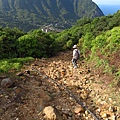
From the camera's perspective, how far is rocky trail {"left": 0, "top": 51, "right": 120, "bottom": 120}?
4.73 metres

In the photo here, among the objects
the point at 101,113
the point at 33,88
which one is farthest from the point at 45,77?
the point at 101,113

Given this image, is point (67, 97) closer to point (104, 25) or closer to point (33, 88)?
point (33, 88)

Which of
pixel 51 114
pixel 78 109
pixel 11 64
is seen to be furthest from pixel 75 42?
pixel 51 114

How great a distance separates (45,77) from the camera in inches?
281

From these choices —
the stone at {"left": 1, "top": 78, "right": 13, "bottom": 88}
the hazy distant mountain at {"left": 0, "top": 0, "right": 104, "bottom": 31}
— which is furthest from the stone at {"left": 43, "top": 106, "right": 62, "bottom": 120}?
the hazy distant mountain at {"left": 0, "top": 0, "right": 104, "bottom": 31}

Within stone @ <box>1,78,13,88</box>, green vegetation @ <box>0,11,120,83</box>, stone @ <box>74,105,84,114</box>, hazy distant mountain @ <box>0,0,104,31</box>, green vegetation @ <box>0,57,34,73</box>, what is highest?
hazy distant mountain @ <box>0,0,104,31</box>

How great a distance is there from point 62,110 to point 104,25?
28.5ft

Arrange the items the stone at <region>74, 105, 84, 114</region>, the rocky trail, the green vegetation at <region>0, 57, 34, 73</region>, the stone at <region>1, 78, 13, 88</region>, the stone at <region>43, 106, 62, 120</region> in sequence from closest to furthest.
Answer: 1. the stone at <region>43, 106, 62, 120</region>
2. the rocky trail
3. the stone at <region>74, 105, 84, 114</region>
4. the stone at <region>1, 78, 13, 88</region>
5. the green vegetation at <region>0, 57, 34, 73</region>

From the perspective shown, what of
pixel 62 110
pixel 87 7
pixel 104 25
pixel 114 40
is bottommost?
pixel 62 110

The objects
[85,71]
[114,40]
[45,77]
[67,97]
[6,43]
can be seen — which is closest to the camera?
[67,97]

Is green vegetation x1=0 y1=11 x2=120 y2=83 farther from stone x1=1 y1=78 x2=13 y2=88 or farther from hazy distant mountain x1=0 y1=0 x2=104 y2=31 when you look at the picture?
hazy distant mountain x1=0 y1=0 x2=104 y2=31

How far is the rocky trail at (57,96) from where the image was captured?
473 centimetres

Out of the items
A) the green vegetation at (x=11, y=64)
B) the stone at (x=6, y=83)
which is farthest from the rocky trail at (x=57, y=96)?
the green vegetation at (x=11, y=64)

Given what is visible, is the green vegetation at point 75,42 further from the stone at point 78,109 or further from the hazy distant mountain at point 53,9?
the hazy distant mountain at point 53,9
